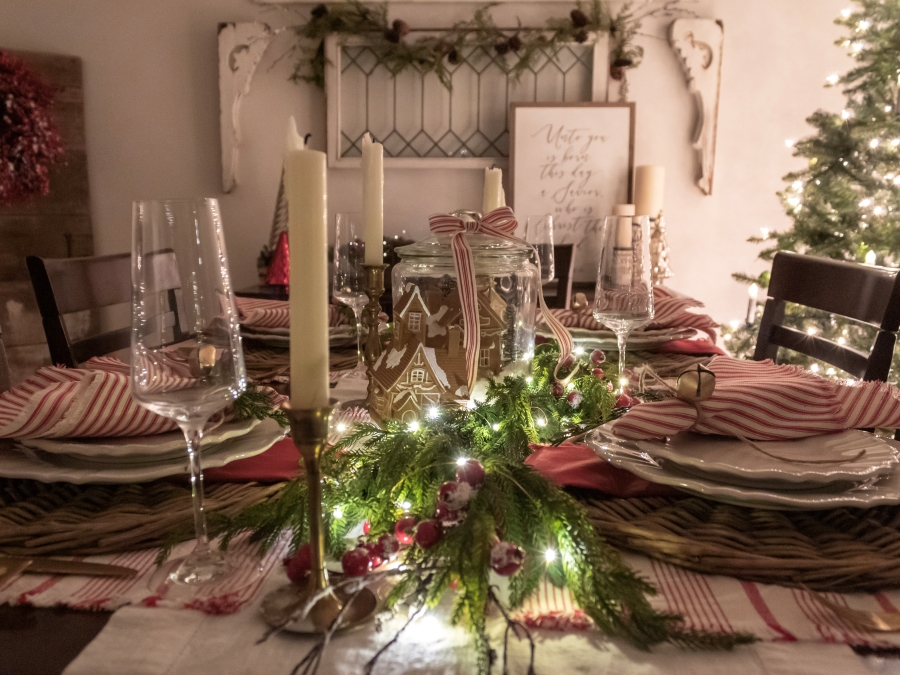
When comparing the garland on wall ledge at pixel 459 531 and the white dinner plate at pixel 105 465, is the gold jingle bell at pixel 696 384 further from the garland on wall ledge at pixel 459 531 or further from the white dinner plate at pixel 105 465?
the white dinner plate at pixel 105 465

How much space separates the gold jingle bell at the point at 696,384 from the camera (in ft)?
1.99

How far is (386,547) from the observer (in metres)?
0.46

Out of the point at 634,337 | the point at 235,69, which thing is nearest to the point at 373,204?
the point at 634,337

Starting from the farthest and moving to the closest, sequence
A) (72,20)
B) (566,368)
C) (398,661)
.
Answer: (72,20) → (566,368) → (398,661)

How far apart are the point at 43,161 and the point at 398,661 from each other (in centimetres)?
253

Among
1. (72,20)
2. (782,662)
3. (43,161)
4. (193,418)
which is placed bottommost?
(782,662)

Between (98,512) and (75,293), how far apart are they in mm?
720

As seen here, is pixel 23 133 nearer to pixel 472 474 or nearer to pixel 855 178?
pixel 472 474

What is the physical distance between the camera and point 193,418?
0.49 metres

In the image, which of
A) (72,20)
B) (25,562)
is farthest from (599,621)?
(72,20)

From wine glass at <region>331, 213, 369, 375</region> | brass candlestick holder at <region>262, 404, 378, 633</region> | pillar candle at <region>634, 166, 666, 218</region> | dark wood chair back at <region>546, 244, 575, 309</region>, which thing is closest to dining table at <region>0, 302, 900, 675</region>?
brass candlestick holder at <region>262, 404, 378, 633</region>

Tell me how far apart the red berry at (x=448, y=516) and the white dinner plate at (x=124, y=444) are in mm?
253

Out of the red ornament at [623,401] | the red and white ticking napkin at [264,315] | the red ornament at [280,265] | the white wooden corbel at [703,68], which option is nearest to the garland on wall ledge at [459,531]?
the red ornament at [623,401]

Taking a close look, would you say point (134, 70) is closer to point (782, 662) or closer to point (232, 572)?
point (232, 572)
